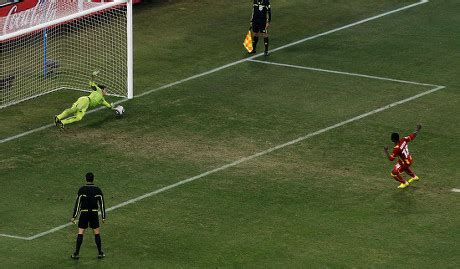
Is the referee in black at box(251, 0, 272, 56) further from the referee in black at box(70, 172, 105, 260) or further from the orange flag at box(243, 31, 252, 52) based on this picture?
the referee in black at box(70, 172, 105, 260)

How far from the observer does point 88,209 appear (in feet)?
98.4

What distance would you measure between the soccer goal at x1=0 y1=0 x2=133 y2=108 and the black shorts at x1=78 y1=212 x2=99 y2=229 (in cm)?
991

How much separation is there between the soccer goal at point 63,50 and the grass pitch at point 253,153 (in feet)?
2.82

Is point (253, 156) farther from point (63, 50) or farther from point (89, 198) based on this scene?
point (63, 50)

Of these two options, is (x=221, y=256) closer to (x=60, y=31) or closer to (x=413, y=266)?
(x=413, y=266)

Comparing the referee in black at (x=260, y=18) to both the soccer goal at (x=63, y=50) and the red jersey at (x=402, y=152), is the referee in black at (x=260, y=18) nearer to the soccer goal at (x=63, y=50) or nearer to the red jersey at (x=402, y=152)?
the soccer goal at (x=63, y=50)

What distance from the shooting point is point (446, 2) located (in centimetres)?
5153

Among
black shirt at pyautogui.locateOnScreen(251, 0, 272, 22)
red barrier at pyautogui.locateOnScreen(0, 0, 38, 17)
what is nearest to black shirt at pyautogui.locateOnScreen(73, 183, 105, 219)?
black shirt at pyautogui.locateOnScreen(251, 0, 272, 22)

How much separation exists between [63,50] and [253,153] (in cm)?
1065

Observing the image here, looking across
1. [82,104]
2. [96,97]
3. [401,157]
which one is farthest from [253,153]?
[82,104]

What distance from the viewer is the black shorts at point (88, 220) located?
98.2 feet

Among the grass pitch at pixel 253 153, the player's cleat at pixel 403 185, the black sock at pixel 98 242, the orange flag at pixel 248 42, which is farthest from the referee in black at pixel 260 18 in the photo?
the black sock at pixel 98 242

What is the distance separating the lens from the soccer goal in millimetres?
40125

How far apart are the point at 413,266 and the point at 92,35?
19.3 meters
